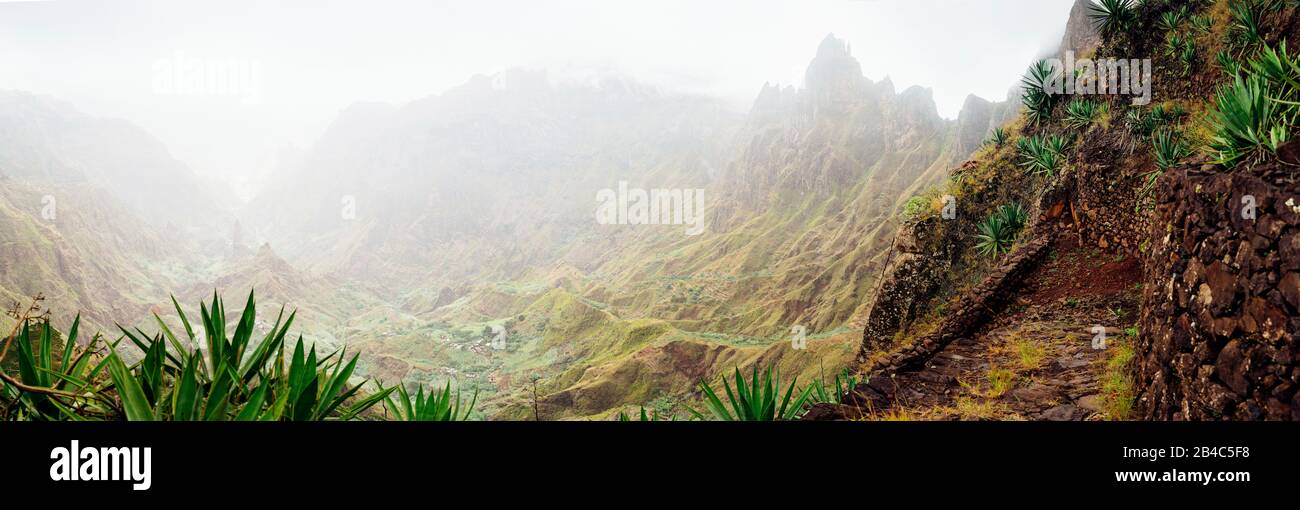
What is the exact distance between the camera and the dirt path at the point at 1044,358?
3.97 metres

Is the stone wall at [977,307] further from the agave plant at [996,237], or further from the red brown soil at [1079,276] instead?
the agave plant at [996,237]

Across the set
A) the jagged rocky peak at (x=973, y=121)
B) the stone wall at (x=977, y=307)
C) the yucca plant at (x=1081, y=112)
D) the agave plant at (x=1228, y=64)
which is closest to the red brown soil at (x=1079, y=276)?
the stone wall at (x=977, y=307)

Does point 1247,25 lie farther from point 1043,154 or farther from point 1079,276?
point 1079,276

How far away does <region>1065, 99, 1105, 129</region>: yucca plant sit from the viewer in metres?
9.46

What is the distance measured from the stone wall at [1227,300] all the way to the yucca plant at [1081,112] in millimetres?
7931

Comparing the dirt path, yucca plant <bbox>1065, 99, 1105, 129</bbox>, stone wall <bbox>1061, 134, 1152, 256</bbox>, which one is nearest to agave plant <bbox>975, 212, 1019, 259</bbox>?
stone wall <bbox>1061, 134, 1152, 256</bbox>

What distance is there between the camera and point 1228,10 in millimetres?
8203

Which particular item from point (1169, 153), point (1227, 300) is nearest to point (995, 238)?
point (1169, 153)

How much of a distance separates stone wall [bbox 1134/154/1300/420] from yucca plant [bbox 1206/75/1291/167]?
0.18 m

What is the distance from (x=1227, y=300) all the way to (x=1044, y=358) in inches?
114

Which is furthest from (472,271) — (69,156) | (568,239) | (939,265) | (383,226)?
(939,265)
